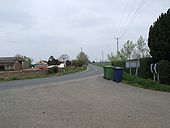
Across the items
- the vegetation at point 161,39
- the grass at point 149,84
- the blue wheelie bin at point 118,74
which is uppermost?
the vegetation at point 161,39

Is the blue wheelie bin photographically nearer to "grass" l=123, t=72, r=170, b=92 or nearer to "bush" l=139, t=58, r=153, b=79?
"grass" l=123, t=72, r=170, b=92

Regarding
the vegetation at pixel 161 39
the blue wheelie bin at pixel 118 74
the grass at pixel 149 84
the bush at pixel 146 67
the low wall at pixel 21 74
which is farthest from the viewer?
the low wall at pixel 21 74

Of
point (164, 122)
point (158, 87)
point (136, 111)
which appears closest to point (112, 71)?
point (158, 87)

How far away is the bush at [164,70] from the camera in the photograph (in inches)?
1035

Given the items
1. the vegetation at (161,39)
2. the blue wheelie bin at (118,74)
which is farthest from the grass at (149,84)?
the vegetation at (161,39)

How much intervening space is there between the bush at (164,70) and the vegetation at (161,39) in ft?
8.91

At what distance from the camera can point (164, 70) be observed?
2650cm

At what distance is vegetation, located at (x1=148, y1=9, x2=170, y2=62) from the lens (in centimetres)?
2903

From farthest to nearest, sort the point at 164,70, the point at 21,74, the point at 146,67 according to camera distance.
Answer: the point at 21,74
the point at 146,67
the point at 164,70

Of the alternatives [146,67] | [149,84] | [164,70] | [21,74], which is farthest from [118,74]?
[21,74]

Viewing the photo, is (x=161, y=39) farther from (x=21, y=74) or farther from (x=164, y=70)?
(x=21, y=74)

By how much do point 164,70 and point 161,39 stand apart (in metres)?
4.03

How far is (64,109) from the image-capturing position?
13242 mm

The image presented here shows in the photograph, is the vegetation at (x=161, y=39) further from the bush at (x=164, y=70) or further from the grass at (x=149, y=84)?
the grass at (x=149, y=84)
